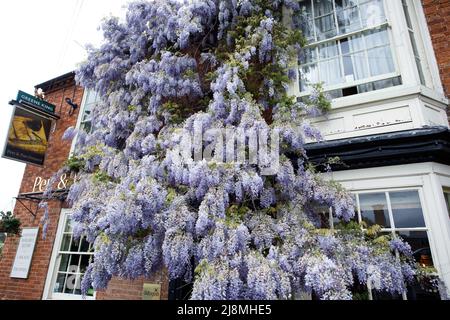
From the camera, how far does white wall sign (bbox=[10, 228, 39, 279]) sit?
730 cm

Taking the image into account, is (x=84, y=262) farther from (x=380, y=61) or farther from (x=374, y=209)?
(x=380, y=61)

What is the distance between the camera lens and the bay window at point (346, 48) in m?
4.91

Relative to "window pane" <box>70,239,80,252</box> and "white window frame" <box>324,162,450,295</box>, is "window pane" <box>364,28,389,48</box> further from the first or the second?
"window pane" <box>70,239,80,252</box>

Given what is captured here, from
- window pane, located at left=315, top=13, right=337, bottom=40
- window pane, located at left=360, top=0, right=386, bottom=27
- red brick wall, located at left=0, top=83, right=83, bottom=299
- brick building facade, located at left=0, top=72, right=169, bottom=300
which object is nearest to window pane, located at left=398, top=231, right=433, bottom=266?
window pane, located at left=360, top=0, right=386, bottom=27

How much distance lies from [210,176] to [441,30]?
4.41 metres

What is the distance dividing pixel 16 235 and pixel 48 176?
166cm

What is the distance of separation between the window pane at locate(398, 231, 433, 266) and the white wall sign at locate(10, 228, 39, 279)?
7.84 metres

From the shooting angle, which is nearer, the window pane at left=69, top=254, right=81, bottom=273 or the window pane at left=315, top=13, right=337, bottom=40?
the window pane at left=315, top=13, right=337, bottom=40

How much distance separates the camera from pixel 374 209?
426 centimetres

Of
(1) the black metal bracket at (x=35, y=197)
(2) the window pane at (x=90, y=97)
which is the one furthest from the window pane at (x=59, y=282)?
(2) the window pane at (x=90, y=97)

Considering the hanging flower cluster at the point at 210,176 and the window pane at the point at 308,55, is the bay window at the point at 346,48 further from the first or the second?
the hanging flower cluster at the point at 210,176

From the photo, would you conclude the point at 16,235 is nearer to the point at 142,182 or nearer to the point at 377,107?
the point at 142,182

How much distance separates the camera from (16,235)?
7.86 metres
